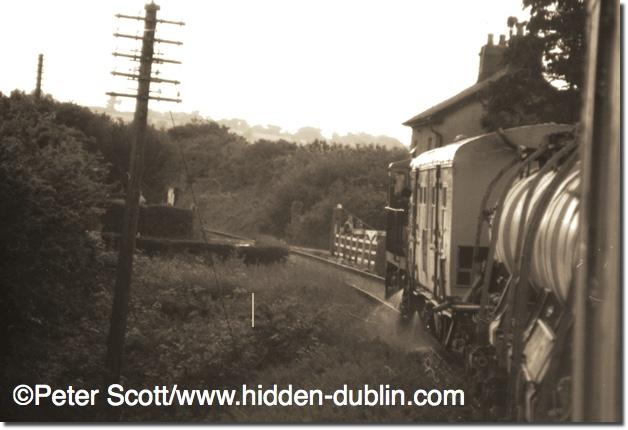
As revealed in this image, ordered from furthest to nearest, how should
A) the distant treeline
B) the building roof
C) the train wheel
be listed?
the distant treeline → the building roof → the train wheel

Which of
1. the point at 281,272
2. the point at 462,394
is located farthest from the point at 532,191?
the point at 281,272

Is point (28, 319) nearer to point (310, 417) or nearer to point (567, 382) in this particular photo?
point (310, 417)

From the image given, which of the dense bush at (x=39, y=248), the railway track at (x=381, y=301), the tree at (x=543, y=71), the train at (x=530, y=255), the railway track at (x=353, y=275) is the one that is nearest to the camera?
the train at (x=530, y=255)

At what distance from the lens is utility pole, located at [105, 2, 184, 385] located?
46.7 feet

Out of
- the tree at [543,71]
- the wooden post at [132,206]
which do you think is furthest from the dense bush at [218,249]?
the tree at [543,71]

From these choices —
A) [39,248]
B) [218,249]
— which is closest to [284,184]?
[218,249]

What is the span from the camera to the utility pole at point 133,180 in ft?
46.7

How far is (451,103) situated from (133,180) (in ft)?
22.0

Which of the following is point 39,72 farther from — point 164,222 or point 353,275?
point 353,275

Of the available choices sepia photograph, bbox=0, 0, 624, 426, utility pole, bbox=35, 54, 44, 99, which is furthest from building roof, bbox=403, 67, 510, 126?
utility pole, bbox=35, 54, 44, 99

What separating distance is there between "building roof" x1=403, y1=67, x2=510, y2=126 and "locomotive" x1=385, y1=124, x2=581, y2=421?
3420 millimetres

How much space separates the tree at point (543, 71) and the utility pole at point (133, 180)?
5543 millimetres

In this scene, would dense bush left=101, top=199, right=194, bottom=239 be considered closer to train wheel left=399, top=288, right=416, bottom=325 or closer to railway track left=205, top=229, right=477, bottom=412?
railway track left=205, top=229, right=477, bottom=412

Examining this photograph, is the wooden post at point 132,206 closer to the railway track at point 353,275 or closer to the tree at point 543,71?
the railway track at point 353,275
